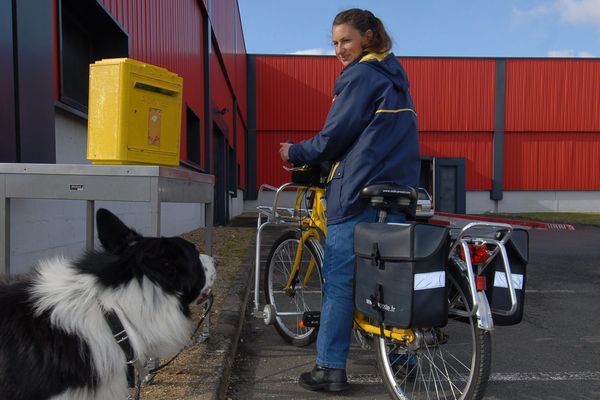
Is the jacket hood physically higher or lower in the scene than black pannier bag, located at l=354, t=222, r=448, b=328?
higher

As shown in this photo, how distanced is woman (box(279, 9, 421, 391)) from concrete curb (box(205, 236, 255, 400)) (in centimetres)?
56

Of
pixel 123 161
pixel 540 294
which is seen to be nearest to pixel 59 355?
pixel 123 161

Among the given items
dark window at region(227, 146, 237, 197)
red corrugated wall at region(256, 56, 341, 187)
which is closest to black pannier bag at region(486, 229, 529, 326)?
dark window at region(227, 146, 237, 197)

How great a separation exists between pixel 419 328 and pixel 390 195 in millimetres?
771

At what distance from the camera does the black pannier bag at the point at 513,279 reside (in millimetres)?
2594

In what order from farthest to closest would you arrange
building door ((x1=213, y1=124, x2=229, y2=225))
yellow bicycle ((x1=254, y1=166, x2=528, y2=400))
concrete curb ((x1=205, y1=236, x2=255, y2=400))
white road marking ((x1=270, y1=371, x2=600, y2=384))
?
building door ((x1=213, y1=124, x2=229, y2=225)) < white road marking ((x1=270, y1=371, x2=600, y2=384)) < concrete curb ((x1=205, y1=236, x2=255, y2=400)) < yellow bicycle ((x1=254, y1=166, x2=528, y2=400))

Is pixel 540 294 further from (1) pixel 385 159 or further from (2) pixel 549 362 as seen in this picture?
(1) pixel 385 159

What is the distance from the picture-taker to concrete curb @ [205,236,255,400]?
3164mm

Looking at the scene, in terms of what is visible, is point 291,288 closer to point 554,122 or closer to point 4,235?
point 4,235

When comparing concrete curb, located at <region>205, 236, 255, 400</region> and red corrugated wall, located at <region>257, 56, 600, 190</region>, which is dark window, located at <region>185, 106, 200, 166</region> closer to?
concrete curb, located at <region>205, 236, 255, 400</region>

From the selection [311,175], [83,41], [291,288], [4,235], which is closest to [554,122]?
[83,41]

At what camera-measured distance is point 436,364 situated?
10.4 feet

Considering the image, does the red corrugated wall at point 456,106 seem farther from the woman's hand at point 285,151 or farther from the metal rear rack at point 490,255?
the metal rear rack at point 490,255

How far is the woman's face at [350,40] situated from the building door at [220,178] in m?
11.9
